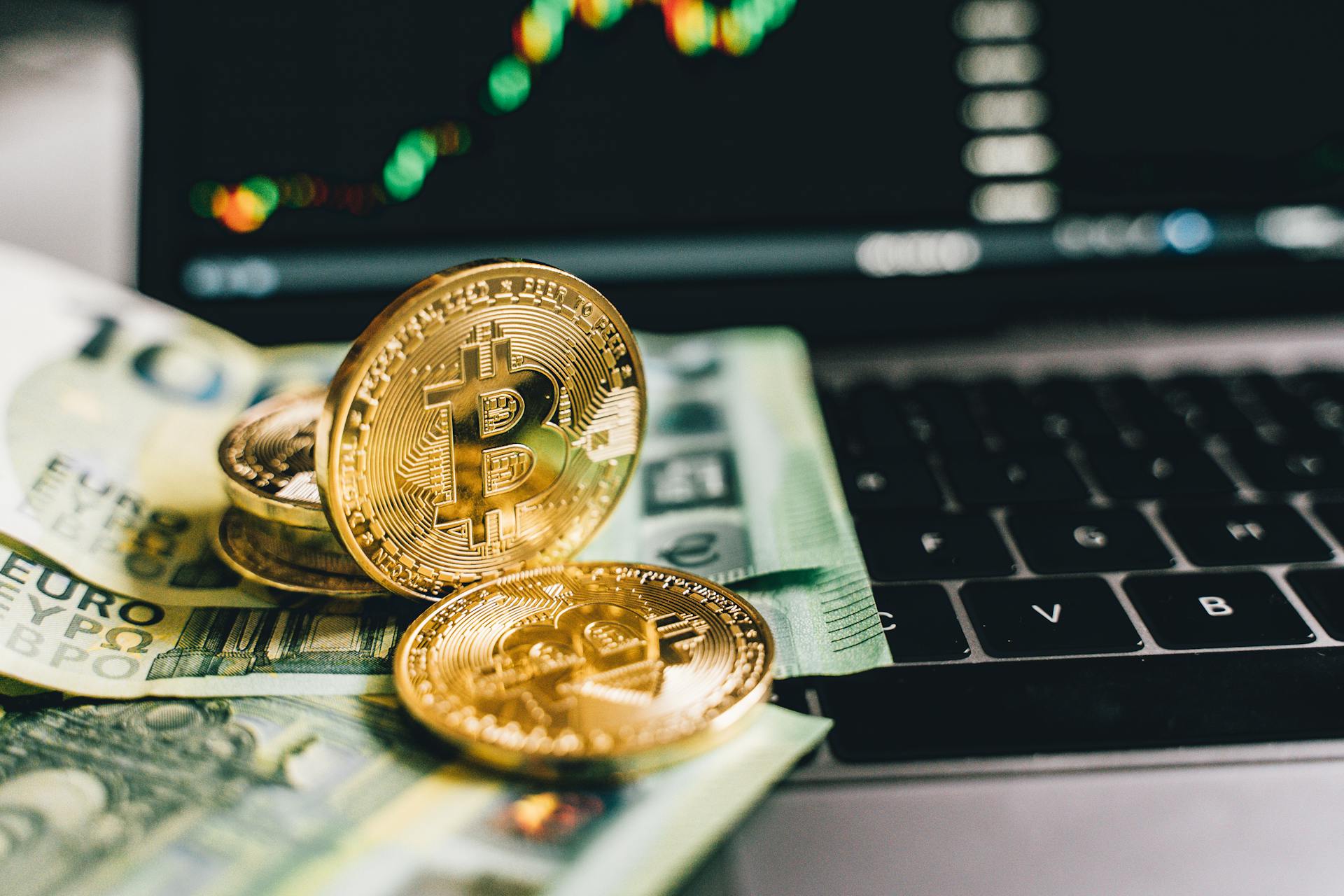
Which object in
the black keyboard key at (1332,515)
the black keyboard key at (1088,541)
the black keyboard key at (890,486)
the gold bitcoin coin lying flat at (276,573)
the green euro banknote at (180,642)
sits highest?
the black keyboard key at (890,486)

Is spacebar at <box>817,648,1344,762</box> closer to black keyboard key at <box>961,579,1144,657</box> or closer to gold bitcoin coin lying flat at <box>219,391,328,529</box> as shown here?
black keyboard key at <box>961,579,1144,657</box>

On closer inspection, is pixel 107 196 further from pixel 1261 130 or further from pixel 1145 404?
pixel 1261 130

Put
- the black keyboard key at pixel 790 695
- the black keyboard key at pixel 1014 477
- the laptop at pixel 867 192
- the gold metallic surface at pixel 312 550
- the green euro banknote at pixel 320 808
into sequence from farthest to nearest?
the laptop at pixel 867 192
the black keyboard key at pixel 1014 477
the gold metallic surface at pixel 312 550
the black keyboard key at pixel 790 695
the green euro banknote at pixel 320 808

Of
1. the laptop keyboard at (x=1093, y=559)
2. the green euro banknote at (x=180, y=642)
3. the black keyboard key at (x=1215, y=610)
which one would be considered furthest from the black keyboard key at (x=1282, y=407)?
the green euro banknote at (x=180, y=642)

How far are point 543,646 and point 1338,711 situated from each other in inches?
16.9

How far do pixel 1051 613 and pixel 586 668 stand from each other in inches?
11.3

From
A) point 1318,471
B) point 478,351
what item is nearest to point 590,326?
point 478,351

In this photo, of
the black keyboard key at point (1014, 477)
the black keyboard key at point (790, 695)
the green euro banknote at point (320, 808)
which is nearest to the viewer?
the green euro banknote at point (320, 808)

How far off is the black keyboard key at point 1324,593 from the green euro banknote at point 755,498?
0.91 feet

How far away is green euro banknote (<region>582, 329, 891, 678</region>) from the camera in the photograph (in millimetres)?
585

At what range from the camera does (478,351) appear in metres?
0.58

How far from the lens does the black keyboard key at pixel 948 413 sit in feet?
2.68

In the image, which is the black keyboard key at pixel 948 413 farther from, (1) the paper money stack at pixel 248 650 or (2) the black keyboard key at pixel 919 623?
(2) the black keyboard key at pixel 919 623

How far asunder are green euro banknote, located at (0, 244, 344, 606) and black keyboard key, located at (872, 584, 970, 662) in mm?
407
